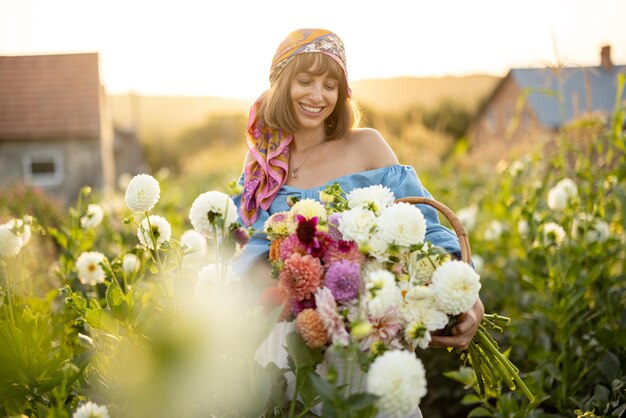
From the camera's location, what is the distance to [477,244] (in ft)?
15.9

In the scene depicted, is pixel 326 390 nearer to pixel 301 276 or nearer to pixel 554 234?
pixel 301 276

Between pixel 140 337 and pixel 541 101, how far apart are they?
21825 millimetres

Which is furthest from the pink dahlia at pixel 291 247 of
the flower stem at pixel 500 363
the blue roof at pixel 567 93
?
the blue roof at pixel 567 93

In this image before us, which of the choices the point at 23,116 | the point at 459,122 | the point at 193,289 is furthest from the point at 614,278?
the point at 459,122

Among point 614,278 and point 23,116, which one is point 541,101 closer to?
point 23,116

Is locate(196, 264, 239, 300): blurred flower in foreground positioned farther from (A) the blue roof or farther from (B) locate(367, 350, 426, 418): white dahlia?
(A) the blue roof

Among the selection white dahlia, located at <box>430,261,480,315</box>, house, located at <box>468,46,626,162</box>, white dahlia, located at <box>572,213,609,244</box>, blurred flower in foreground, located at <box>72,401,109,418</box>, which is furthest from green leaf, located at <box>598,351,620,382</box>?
house, located at <box>468,46,626,162</box>

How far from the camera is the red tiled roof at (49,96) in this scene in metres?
16.5

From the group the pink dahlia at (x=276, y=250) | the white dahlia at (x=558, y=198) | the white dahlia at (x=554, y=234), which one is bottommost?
the white dahlia at (x=554, y=234)

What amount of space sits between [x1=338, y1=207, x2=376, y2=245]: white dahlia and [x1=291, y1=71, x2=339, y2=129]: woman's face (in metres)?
0.83

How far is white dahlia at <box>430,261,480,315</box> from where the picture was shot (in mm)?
1325

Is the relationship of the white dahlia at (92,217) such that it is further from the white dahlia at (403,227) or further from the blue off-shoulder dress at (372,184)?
the white dahlia at (403,227)

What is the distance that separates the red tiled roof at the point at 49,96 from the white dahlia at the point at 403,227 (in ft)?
53.3

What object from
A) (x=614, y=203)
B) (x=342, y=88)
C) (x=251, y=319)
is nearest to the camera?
(x=251, y=319)
